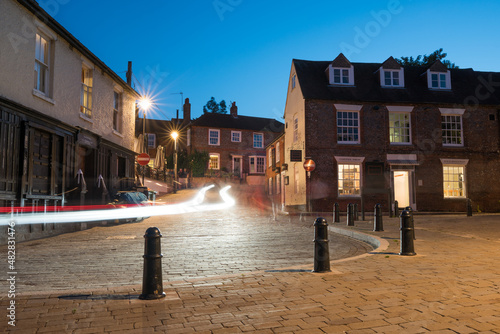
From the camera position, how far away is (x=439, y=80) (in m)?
24.8

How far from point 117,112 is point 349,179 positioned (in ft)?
45.5

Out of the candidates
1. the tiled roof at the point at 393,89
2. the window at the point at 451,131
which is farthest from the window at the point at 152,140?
the window at the point at 451,131

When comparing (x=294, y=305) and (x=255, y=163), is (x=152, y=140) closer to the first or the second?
(x=255, y=163)

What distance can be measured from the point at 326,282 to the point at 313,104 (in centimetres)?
1864

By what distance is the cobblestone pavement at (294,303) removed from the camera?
11.5ft

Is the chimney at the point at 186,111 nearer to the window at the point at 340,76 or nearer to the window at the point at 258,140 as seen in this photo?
the window at the point at 258,140

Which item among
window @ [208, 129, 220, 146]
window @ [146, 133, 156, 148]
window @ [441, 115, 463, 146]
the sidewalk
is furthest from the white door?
Result: window @ [146, 133, 156, 148]

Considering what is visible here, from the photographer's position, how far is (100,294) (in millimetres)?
4527

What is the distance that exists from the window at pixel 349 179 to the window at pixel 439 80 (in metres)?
7.97

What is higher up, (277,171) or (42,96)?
(42,96)

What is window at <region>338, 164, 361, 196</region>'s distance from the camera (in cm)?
2269

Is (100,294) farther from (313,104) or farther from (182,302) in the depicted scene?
(313,104)

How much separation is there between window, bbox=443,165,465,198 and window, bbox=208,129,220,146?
3132 centimetres

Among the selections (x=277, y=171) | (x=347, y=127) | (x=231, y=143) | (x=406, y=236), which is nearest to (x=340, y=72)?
(x=347, y=127)
